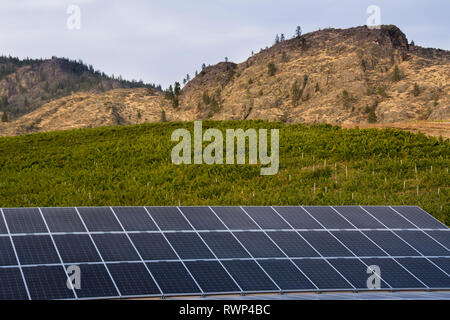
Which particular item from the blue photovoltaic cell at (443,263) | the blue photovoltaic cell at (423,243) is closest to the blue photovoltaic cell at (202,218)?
the blue photovoltaic cell at (423,243)

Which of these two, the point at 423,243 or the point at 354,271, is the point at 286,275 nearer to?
the point at 354,271

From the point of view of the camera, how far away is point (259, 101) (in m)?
146

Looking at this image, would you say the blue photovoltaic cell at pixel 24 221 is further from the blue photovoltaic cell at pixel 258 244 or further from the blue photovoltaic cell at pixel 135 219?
the blue photovoltaic cell at pixel 258 244

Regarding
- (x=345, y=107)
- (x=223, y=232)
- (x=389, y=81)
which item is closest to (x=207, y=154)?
(x=223, y=232)

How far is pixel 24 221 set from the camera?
1878 centimetres

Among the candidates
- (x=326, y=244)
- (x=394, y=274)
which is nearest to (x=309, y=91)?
(x=326, y=244)

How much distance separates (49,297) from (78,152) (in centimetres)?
5865

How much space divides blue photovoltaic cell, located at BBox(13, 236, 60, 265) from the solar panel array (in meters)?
0.03

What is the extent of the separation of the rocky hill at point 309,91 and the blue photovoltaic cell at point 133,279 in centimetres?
11242

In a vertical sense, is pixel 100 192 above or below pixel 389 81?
below

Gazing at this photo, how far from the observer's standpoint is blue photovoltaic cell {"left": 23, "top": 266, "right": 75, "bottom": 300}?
14.8 m

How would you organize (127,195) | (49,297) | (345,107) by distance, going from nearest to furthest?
1. (49,297)
2. (127,195)
3. (345,107)
